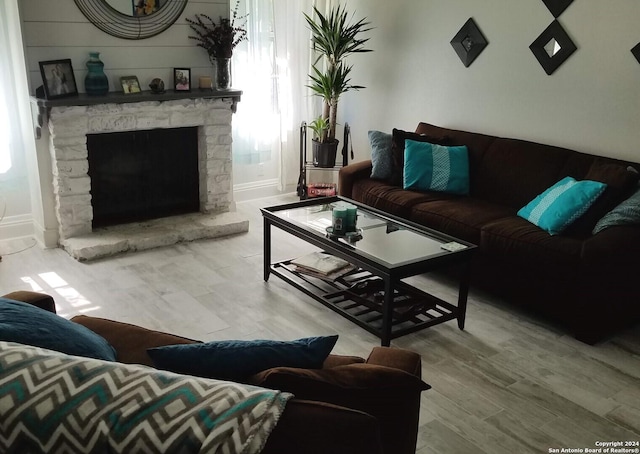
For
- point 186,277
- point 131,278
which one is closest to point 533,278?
point 186,277

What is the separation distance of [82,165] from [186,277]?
1.11 m

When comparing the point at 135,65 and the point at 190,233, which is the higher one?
the point at 135,65

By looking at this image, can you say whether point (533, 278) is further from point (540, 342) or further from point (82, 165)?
point (82, 165)

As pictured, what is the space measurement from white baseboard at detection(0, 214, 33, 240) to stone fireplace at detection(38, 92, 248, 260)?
13.9 inches

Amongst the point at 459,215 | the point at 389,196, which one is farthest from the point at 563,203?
the point at 389,196

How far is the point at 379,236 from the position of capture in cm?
348

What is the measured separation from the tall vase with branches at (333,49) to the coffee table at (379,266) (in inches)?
66.5

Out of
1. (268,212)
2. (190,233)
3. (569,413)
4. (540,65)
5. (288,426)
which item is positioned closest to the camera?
(288,426)

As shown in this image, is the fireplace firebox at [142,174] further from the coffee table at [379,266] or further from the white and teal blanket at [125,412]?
the white and teal blanket at [125,412]

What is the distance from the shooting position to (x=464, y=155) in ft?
14.3

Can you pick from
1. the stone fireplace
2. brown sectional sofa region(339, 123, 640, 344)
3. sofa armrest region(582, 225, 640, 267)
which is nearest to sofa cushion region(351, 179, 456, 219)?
brown sectional sofa region(339, 123, 640, 344)

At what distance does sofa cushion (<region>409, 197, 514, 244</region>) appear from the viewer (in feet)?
12.1

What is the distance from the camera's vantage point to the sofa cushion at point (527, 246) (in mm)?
3225

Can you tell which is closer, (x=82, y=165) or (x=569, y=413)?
(x=569, y=413)
